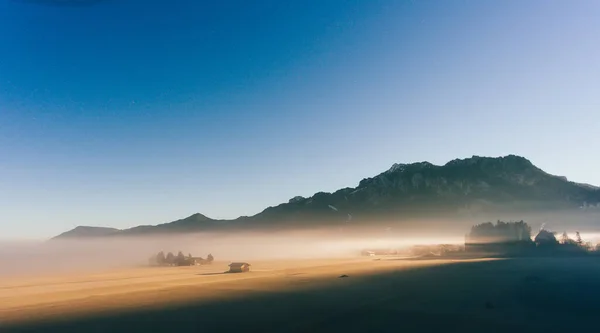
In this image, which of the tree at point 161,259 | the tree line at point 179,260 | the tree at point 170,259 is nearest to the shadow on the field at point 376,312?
the tree line at point 179,260

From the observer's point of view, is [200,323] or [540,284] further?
[540,284]

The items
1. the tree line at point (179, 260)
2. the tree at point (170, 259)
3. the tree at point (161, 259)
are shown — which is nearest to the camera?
the tree line at point (179, 260)

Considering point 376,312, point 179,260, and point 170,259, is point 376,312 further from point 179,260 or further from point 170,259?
point 170,259

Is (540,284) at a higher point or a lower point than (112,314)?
lower

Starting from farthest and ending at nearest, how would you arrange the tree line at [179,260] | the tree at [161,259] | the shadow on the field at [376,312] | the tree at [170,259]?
the tree at [161,259]
the tree at [170,259]
the tree line at [179,260]
the shadow on the field at [376,312]

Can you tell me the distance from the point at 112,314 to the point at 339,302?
30680 mm

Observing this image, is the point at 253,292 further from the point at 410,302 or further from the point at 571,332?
the point at 571,332

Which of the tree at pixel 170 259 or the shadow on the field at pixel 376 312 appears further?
the tree at pixel 170 259

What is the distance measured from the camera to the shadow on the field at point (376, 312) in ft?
136

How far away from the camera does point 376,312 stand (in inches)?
1928

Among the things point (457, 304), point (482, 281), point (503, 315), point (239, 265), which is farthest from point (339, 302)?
point (239, 265)

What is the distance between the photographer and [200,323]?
146 ft

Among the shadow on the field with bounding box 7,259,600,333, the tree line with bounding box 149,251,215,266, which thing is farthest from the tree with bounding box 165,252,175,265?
the shadow on the field with bounding box 7,259,600,333

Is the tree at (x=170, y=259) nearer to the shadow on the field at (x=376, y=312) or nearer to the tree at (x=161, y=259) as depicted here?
the tree at (x=161, y=259)
